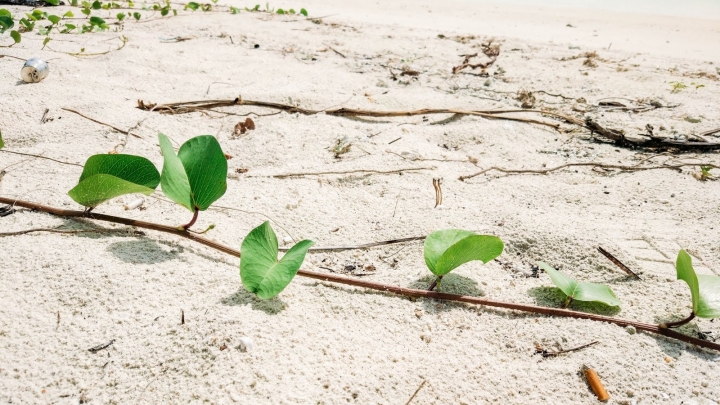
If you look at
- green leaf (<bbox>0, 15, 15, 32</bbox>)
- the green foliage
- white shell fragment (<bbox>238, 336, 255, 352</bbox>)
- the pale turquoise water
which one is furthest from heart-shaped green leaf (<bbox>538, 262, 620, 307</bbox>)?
the pale turquoise water

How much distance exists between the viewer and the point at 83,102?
1.88 metres

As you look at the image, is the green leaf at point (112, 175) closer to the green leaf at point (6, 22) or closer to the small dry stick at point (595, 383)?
the small dry stick at point (595, 383)

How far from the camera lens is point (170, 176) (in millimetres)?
1086

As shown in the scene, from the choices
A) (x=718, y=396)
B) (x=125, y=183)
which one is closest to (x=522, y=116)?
(x=718, y=396)

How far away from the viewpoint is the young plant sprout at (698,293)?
0.94 meters

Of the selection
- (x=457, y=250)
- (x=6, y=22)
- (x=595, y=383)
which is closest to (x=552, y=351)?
(x=595, y=383)

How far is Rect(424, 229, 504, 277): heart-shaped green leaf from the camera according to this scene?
1.04 m

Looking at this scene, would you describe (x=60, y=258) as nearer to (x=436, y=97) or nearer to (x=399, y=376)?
(x=399, y=376)

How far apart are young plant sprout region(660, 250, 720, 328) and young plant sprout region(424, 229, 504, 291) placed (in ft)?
1.12

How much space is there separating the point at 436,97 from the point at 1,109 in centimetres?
176

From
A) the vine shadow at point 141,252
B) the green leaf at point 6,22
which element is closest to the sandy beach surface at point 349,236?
the vine shadow at point 141,252

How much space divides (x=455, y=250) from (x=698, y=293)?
0.46m

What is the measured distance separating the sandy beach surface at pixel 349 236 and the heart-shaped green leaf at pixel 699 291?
0.08 metres

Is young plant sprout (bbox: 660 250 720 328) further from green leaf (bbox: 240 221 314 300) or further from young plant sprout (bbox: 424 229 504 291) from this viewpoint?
green leaf (bbox: 240 221 314 300)
